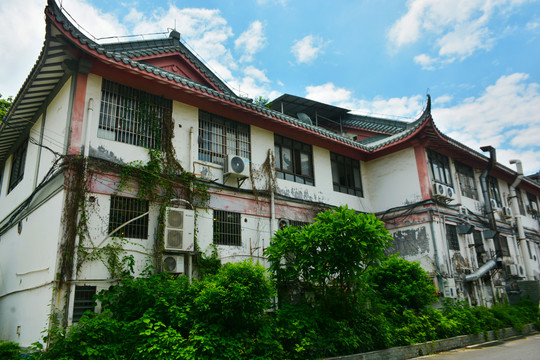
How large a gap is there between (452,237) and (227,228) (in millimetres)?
9446

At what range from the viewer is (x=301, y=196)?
14.1 meters

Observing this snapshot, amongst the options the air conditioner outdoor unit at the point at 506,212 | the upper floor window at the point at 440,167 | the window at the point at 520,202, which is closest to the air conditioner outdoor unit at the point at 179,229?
the upper floor window at the point at 440,167

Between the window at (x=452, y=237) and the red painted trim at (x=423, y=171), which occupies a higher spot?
the red painted trim at (x=423, y=171)

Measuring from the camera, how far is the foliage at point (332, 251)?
9227mm

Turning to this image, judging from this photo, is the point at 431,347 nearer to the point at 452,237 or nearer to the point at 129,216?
the point at 452,237

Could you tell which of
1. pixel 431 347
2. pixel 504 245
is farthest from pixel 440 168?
pixel 431 347

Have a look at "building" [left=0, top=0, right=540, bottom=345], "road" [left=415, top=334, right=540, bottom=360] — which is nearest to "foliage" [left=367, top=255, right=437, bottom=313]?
"road" [left=415, top=334, right=540, bottom=360]

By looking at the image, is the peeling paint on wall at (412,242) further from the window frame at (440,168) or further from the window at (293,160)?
the window at (293,160)

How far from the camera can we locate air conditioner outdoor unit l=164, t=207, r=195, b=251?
32.1 ft

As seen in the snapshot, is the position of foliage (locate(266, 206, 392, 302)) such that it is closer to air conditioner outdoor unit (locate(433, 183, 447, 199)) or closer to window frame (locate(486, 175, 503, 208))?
air conditioner outdoor unit (locate(433, 183, 447, 199))

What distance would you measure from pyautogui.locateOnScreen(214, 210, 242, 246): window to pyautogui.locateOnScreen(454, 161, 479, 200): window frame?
11.0m

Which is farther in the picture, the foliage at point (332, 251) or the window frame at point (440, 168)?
the window frame at point (440, 168)

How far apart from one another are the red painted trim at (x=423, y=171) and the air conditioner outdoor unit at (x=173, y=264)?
32.2 feet

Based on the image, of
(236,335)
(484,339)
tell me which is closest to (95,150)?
(236,335)
